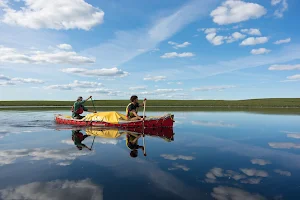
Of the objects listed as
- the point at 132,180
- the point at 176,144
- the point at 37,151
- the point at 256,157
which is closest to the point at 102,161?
the point at 132,180

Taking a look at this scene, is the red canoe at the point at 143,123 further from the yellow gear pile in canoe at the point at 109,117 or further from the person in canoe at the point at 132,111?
the person in canoe at the point at 132,111

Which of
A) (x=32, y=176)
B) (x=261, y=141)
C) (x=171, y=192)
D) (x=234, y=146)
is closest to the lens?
(x=171, y=192)

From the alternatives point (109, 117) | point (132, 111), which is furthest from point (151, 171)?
point (109, 117)

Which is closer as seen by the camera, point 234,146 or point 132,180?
point 132,180

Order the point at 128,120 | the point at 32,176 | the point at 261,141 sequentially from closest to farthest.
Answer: the point at 32,176 → the point at 261,141 → the point at 128,120

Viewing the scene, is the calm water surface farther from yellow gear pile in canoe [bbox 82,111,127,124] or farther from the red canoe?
yellow gear pile in canoe [bbox 82,111,127,124]

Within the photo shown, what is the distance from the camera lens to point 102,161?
406 inches

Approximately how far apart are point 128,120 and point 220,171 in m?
12.9

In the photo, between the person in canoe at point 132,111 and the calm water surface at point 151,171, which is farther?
the person in canoe at point 132,111

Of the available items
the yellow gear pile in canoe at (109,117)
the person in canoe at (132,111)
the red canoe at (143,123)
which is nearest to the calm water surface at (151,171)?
the red canoe at (143,123)

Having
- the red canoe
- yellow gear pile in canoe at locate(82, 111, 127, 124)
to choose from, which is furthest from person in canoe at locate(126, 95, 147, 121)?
yellow gear pile in canoe at locate(82, 111, 127, 124)

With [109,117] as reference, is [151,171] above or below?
below

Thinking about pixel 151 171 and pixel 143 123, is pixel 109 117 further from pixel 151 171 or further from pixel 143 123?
A: pixel 151 171

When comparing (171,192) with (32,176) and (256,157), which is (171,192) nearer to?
(32,176)
